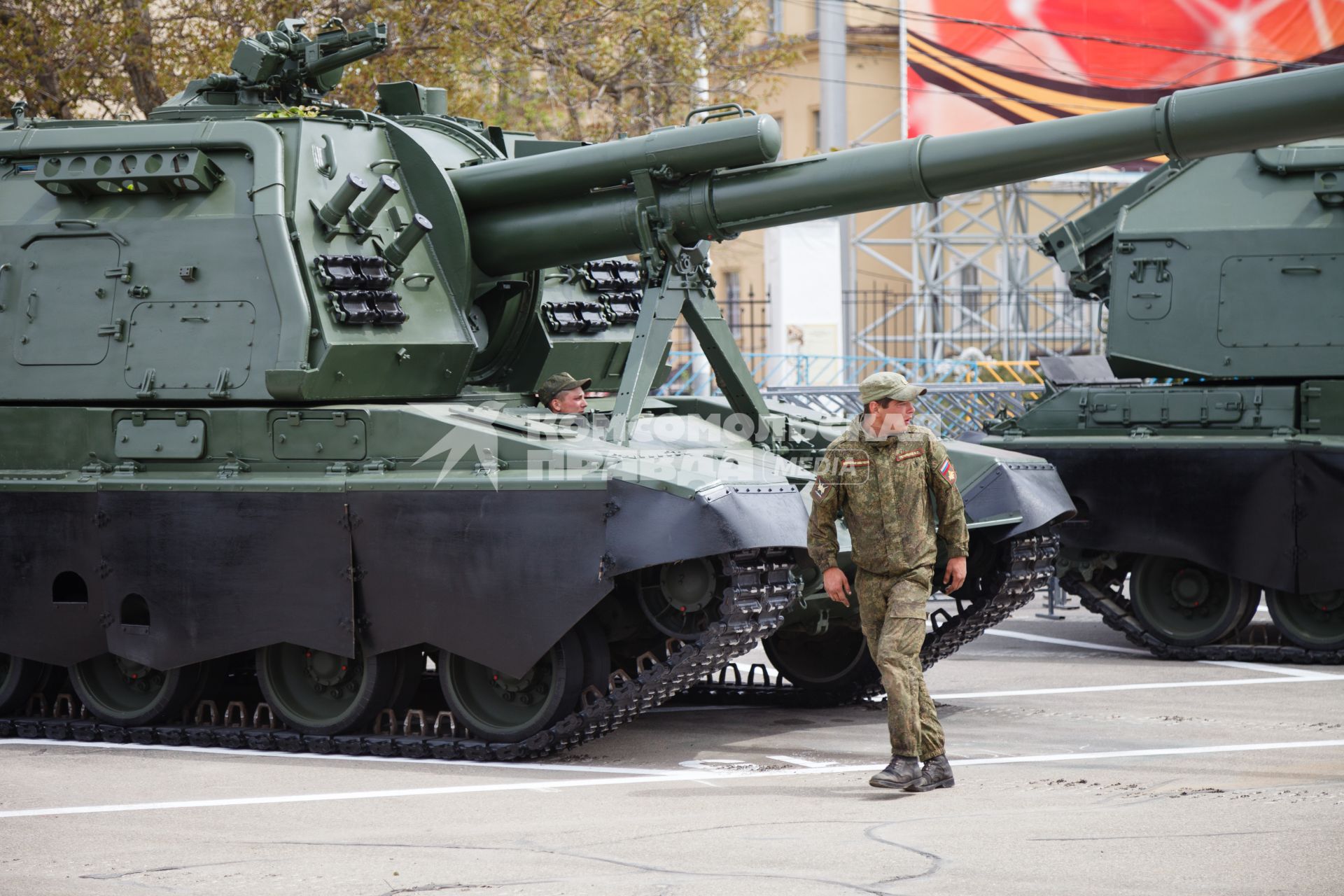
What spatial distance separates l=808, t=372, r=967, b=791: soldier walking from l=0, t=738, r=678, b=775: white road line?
1256 mm

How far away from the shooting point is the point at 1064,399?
552 inches

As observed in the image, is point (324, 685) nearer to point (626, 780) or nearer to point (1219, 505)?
point (626, 780)

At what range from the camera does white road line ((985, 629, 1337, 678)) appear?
12.7 m

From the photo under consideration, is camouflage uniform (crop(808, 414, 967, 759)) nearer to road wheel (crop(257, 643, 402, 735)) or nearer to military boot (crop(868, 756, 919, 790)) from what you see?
military boot (crop(868, 756, 919, 790))

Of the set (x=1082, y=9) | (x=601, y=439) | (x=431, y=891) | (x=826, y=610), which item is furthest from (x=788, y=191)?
(x=1082, y=9)

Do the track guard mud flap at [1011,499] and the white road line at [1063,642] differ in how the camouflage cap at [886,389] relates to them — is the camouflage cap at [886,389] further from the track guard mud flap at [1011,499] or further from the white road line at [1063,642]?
the white road line at [1063,642]

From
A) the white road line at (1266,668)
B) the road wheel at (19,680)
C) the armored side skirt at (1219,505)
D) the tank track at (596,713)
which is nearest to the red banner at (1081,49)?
the armored side skirt at (1219,505)

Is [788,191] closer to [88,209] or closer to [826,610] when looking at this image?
[826,610]

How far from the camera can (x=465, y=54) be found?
20.7 metres

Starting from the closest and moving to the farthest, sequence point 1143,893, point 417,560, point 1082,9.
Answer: point 1143,893 → point 417,560 → point 1082,9

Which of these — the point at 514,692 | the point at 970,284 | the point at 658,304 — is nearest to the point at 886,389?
the point at 658,304

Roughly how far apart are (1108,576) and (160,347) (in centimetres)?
691

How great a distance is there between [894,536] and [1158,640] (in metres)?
5.70

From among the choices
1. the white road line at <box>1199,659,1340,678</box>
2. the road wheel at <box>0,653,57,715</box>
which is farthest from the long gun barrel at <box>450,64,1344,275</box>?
the white road line at <box>1199,659,1340,678</box>
